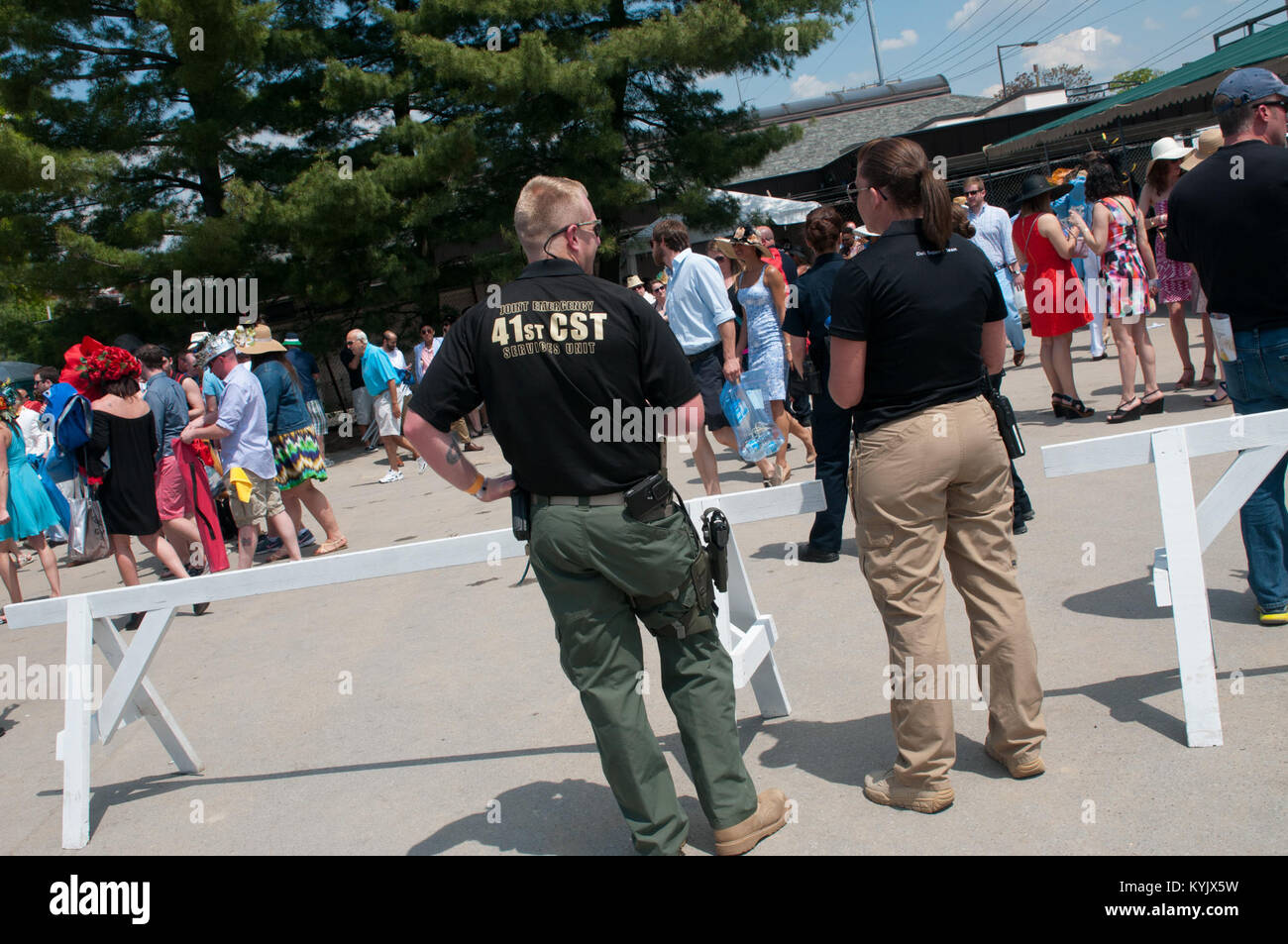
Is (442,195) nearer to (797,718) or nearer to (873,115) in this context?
(797,718)

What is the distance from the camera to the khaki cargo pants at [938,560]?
9.75 feet

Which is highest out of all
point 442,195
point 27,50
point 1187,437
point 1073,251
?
point 27,50

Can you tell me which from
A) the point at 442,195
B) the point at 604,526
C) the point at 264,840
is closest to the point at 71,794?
the point at 264,840

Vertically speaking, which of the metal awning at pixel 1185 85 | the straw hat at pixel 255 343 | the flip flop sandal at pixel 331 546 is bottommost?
the flip flop sandal at pixel 331 546

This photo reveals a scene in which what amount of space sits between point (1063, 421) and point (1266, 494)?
4.50 metres

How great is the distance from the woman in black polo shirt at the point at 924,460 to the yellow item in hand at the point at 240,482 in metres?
5.71

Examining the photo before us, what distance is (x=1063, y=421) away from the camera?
820 cm

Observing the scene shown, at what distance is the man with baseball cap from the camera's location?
3.76 metres

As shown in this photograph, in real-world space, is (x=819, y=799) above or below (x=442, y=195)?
below

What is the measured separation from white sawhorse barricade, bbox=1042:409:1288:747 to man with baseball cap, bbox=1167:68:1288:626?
613 mm

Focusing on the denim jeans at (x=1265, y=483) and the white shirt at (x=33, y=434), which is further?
the white shirt at (x=33, y=434)

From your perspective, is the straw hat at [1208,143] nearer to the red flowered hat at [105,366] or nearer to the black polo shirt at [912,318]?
the black polo shirt at [912,318]

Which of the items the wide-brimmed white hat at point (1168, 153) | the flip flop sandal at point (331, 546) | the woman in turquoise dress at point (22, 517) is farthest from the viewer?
the flip flop sandal at point (331, 546)

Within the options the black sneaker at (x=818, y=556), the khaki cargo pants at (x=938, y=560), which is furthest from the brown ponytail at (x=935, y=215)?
the black sneaker at (x=818, y=556)
